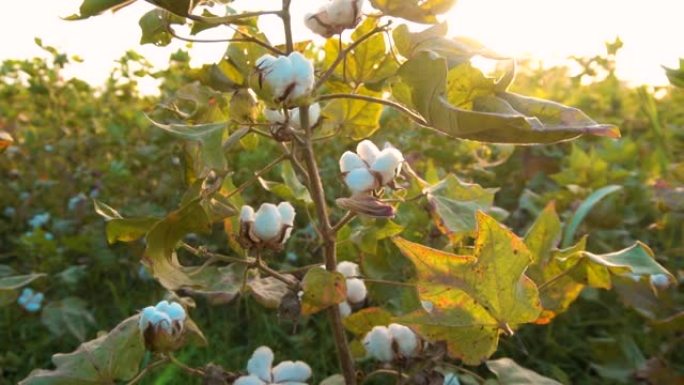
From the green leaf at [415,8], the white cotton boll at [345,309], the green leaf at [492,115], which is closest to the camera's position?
the green leaf at [492,115]

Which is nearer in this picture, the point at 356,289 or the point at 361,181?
the point at 361,181

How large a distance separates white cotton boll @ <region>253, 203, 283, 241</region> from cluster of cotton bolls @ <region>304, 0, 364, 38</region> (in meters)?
0.22

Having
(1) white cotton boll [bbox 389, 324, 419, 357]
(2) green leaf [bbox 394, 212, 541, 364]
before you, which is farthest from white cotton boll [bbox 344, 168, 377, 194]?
(1) white cotton boll [bbox 389, 324, 419, 357]

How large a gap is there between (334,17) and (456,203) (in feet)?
0.89

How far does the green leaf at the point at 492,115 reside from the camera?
2.50 ft

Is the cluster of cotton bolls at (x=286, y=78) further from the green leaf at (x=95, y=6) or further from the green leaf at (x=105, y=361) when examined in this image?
the green leaf at (x=105, y=361)

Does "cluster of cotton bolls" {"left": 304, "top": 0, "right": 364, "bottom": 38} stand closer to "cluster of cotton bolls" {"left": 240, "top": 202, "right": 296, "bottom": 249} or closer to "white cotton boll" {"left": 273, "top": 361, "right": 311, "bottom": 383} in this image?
"cluster of cotton bolls" {"left": 240, "top": 202, "right": 296, "bottom": 249}

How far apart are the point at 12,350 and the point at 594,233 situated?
4.75ft

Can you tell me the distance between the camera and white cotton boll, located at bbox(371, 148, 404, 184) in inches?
37.1

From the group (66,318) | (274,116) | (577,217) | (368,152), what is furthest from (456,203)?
(66,318)

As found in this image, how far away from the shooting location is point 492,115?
29.9 inches

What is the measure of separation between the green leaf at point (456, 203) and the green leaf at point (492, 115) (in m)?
0.17

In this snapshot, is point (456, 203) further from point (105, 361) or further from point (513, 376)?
point (105, 361)

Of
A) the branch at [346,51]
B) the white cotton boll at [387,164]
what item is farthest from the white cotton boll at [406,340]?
the branch at [346,51]
